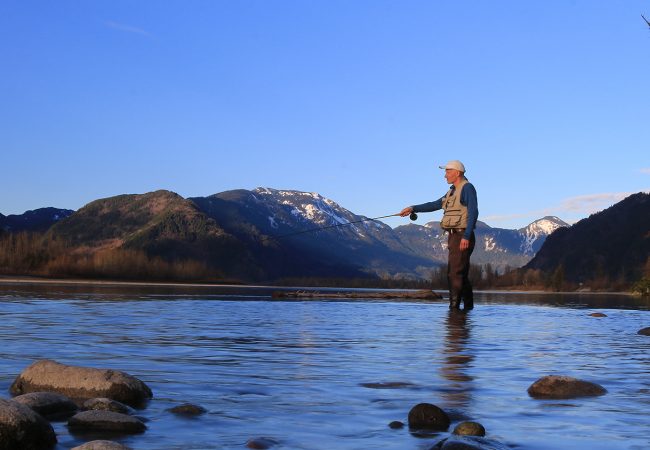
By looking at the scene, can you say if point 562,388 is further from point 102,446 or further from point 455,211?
point 455,211

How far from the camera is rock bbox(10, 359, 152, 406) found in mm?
7426

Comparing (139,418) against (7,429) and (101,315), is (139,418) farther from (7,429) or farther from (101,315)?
(101,315)

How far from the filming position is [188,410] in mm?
6762

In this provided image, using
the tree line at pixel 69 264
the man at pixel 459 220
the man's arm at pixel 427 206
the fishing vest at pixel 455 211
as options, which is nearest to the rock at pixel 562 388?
the man at pixel 459 220

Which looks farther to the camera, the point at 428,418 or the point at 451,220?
the point at 451,220

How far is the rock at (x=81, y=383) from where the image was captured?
24.4 ft

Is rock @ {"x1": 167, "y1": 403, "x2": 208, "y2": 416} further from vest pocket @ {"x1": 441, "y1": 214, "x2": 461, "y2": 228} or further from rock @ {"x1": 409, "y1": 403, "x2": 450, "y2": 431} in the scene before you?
vest pocket @ {"x1": 441, "y1": 214, "x2": 461, "y2": 228}

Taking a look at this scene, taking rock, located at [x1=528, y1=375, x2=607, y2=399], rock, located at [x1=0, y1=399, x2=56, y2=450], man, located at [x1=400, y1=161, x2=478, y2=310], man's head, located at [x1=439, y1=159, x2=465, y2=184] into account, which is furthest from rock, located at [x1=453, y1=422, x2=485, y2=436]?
man's head, located at [x1=439, y1=159, x2=465, y2=184]

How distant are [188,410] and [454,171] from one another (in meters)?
16.8

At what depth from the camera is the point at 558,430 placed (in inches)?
248

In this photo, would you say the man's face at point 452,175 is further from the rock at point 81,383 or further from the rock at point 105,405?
the rock at point 105,405

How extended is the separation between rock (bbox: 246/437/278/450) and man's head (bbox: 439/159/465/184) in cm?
1750

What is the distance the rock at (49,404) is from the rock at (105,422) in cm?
37

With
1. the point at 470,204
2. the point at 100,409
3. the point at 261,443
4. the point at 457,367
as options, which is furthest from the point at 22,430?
the point at 470,204
